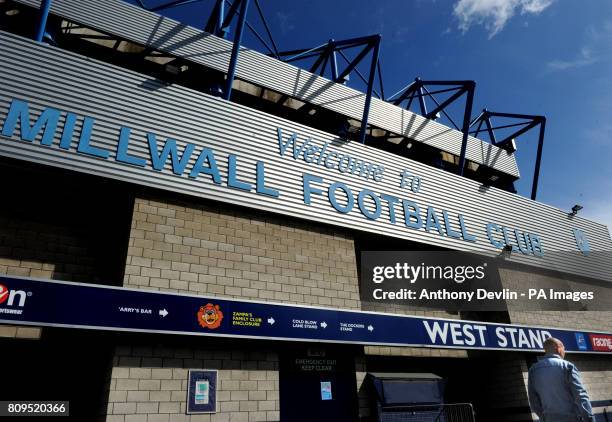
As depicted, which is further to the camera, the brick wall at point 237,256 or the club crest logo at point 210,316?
the brick wall at point 237,256

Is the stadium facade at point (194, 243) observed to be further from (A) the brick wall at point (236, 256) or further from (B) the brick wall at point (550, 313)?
(B) the brick wall at point (550, 313)

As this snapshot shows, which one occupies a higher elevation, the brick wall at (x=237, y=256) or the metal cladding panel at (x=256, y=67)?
the metal cladding panel at (x=256, y=67)

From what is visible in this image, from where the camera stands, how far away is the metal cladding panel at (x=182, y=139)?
28.8 feet

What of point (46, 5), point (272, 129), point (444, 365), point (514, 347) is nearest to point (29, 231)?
point (46, 5)

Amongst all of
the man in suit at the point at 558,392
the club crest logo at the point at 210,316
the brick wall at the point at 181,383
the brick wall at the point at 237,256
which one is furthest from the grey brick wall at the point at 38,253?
the man in suit at the point at 558,392

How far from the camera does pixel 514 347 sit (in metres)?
12.4

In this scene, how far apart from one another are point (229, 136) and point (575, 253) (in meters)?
14.4

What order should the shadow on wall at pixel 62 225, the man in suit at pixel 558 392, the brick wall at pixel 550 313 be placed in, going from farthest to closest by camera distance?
1. the brick wall at pixel 550 313
2. the shadow on wall at pixel 62 225
3. the man in suit at pixel 558 392

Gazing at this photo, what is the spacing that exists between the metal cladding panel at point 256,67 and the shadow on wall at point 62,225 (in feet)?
15.6

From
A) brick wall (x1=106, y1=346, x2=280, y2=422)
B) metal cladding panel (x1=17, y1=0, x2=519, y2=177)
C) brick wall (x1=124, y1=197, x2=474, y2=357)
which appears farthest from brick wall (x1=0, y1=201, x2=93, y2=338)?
metal cladding panel (x1=17, y1=0, x2=519, y2=177)

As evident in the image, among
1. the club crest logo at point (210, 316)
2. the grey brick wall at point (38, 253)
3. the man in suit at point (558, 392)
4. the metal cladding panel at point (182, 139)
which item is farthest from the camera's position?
the metal cladding panel at point (182, 139)

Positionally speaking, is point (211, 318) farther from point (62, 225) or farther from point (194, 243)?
point (62, 225)

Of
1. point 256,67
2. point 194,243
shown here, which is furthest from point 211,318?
point 256,67

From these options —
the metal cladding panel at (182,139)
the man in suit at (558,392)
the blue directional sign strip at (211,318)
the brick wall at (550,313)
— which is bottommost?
the man in suit at (558,392)
